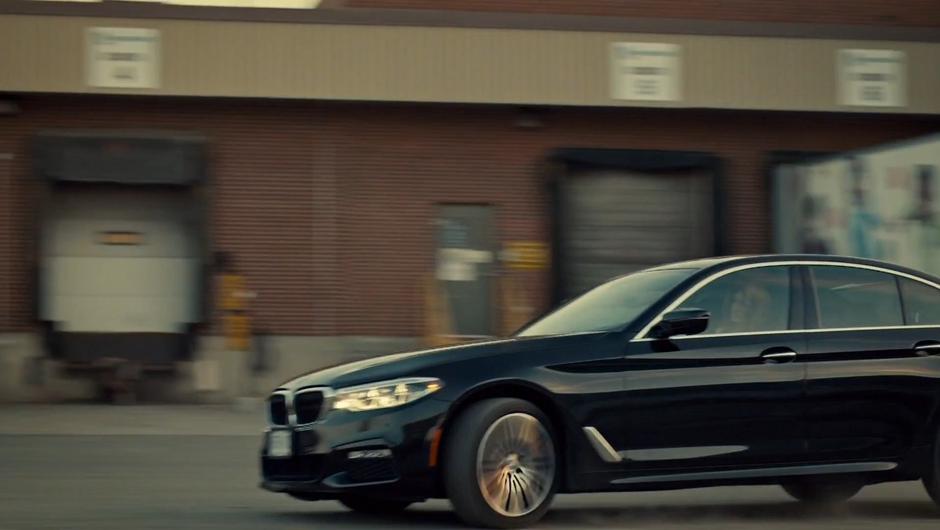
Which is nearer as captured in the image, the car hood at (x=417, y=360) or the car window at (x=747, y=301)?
the car hood at (x=417, y=360)

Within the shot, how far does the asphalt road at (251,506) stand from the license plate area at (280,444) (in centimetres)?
39

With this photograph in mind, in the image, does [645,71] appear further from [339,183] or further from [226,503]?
[226,503]

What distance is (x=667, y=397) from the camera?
26.4ft

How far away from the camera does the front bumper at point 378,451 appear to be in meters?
7.63

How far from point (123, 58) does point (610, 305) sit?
38.2 ft

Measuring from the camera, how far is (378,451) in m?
7.64

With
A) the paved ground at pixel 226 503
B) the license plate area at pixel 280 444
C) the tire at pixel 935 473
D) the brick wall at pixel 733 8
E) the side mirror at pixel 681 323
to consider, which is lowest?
the paved ground at pixel 226 503

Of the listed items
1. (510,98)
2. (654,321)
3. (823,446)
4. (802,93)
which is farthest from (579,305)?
(802,93)

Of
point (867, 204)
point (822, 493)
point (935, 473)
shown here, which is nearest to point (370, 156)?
point (867, 204)

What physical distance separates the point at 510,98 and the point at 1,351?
7157mm

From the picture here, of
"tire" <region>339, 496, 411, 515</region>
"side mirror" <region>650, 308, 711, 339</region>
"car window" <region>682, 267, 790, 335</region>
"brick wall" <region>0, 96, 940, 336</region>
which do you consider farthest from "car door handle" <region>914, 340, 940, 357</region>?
"brick wall" <region>0, 96, 940, 336</region>

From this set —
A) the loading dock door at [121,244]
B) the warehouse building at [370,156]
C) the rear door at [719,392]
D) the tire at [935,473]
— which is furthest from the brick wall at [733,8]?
the tire at [935,473]

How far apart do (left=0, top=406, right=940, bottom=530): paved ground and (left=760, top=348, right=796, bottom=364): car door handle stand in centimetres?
91

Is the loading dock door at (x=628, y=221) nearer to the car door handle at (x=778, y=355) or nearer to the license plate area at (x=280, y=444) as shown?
the car door handle at (x=778, y=355)
